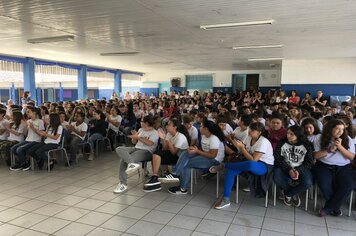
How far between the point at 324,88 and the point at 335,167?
27.7 ft

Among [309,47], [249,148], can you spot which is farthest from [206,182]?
[309,47]

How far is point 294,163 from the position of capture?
3.39 metres

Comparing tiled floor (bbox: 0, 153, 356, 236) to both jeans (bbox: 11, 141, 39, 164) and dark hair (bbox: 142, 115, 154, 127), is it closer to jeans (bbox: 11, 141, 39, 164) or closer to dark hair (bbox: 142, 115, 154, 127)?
jeans (bbox: 11, 141, 39, 164)

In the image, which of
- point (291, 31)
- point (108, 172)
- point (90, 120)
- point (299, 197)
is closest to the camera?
point (299, 197)

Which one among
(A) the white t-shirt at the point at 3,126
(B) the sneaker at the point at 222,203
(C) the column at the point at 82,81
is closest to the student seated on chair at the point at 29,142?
(A) the white t-shirt at the point at 3,126

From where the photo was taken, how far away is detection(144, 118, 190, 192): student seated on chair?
4.09 metres

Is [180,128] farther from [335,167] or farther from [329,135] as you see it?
[335,167]

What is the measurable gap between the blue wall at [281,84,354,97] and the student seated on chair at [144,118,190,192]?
8.07 meters

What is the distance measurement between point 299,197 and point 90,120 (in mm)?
4801

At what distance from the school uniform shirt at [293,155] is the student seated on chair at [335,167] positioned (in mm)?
125

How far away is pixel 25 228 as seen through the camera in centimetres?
294

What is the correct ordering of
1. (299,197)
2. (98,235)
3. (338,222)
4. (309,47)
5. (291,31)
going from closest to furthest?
(98,235), (338,222), (299,197), (291,31), (309,47)

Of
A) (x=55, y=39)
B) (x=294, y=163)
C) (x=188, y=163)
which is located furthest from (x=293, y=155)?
(x=55, y=39)

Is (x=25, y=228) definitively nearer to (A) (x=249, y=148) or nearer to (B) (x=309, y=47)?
(A) (x=249, y=148)
